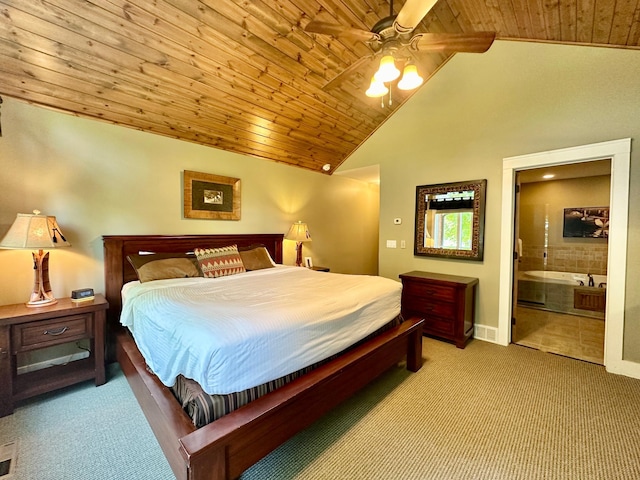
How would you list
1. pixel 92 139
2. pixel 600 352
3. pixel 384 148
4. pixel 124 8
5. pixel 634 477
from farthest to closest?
pixel 384 148
pixel 600 352
pixel 92 139
pixel 124 8
pixel 634 477

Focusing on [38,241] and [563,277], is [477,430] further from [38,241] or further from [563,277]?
[563,277]

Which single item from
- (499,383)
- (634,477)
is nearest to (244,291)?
(499,383)

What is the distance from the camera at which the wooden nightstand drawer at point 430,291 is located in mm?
3232

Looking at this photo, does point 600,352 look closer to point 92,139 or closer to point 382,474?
point 382,474

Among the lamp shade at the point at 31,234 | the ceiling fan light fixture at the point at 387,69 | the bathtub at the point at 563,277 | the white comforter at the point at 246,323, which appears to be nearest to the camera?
the white comforter at the point at 246,323

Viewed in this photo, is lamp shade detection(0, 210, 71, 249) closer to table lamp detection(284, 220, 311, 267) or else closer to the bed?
the bed

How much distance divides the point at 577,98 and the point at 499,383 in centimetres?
288

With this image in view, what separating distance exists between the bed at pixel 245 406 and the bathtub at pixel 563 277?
3796 millimetres

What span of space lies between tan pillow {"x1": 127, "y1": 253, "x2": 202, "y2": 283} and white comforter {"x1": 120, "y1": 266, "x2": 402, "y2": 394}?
0.12 metres

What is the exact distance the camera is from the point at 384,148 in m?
4.32

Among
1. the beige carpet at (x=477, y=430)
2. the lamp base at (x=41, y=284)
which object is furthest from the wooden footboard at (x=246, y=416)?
the lamp base at (x=41, y=284)

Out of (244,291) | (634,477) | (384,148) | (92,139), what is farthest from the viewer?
(384,148)

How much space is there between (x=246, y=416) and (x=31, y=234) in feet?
7.29

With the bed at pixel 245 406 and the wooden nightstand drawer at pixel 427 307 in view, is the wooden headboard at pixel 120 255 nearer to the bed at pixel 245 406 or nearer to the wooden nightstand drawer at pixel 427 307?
the bed at pixel 245 406
